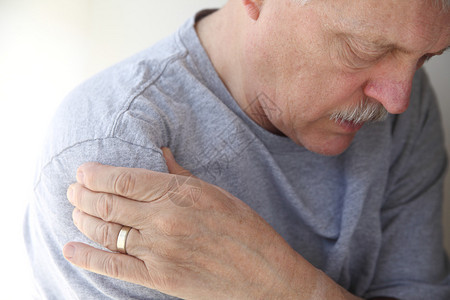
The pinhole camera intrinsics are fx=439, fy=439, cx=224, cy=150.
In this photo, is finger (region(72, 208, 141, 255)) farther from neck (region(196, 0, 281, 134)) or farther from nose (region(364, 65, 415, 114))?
nose (region(364, 65, 415, 114))

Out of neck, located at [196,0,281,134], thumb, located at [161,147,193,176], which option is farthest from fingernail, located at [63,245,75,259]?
neck, located at [196,0,281,134]

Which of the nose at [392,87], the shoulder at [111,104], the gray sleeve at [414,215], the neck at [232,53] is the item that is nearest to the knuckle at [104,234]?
the shoulder at [111,104]

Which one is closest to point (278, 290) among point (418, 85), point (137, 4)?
point (418, 85)

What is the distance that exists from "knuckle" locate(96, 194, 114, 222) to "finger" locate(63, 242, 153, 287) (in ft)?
0.20

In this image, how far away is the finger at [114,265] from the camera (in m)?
0.71

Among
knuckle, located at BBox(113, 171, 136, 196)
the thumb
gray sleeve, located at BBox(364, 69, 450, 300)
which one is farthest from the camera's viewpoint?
gray sleeve, located at BBox(364, 69, 450, 300)

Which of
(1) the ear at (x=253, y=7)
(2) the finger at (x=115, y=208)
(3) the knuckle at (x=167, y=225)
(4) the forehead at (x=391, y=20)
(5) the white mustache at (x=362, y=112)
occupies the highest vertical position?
(1) the ear at (x=253, y=7)

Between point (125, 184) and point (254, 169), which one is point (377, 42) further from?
point (125, 184)

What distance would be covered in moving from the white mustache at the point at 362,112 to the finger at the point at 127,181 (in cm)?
41

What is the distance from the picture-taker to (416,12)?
737mm

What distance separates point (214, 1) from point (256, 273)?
3.41ft

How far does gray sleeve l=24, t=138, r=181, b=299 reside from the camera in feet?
2.54

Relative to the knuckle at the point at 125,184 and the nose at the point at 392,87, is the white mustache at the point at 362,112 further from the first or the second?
the knuckle at the point at 125,184

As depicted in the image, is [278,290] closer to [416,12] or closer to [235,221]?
[235,221]
